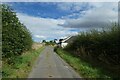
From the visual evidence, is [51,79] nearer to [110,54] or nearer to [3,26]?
[3,26]

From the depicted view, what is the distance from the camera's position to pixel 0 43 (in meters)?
14.9

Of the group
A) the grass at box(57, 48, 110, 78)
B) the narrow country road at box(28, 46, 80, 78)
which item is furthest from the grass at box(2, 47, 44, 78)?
the grass at box(57, 48, 110, 78)

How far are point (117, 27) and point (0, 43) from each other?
7.60m

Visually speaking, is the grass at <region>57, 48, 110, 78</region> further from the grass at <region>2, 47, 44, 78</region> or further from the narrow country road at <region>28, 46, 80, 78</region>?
the grass at <region>2, 47, 44, 78</region>

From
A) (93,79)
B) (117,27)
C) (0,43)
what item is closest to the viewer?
(93,79)

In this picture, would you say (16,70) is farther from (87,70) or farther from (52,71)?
(87,70)

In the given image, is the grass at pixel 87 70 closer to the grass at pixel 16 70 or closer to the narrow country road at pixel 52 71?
the narrow country road at pixel 52 71

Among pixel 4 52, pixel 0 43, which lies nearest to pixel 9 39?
pixel 4 52

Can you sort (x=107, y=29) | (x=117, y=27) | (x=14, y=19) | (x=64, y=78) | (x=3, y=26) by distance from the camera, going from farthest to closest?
(x=107, y=29) → (x=14, y=19) → (x=117, y=27) → (x=3, y=26) → (x=64, y=78)

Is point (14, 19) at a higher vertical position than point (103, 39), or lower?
higher

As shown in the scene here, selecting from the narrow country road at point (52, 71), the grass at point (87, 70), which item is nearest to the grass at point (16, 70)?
the narrow country road at point (52, 71)

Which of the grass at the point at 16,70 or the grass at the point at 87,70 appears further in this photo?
the grass at the point at 87,70

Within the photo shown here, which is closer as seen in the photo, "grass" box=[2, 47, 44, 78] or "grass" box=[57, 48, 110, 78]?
"grass" box=[2, 47, 44, 78]

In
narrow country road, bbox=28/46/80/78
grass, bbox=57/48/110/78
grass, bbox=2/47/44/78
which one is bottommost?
narrow country road, bbox=28/46/80/78
